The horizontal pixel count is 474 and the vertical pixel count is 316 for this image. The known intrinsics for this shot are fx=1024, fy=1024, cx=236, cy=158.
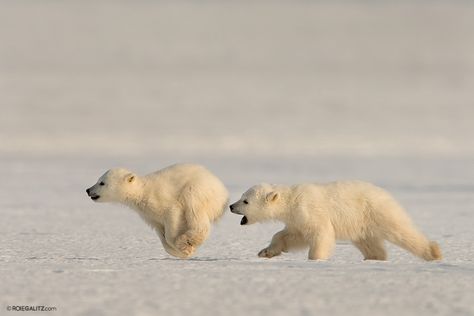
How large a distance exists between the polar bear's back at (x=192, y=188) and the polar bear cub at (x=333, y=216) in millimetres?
161

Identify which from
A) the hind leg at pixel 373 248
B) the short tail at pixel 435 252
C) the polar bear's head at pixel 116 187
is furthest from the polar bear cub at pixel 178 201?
the short tail at pixel 435 252

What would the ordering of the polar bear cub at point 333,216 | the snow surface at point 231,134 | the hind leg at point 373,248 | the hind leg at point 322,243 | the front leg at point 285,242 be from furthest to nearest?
the hind leg at point 373,248
the front leg at point 285,242
the polar bear cub at point 333,216
the hind leg at point 322,243
the snow surface at point 231,134

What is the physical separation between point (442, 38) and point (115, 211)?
37812 millimetres

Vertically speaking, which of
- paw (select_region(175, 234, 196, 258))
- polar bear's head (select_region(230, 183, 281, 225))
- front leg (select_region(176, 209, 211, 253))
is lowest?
paw (select_region(175, 234, 196, 258))

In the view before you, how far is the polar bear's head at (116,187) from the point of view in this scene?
21.7ft

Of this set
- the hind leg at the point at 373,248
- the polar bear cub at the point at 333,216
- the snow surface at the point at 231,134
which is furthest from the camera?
the hind leg at the point at 373,248

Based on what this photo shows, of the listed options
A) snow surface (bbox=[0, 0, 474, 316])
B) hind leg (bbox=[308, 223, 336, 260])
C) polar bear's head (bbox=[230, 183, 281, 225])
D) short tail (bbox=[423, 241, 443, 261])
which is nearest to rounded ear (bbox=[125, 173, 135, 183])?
snow surface (bbox=[0, 0, 474, 316])

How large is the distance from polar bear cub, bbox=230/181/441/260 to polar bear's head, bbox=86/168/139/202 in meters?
0.68

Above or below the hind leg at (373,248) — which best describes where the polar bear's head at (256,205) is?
above

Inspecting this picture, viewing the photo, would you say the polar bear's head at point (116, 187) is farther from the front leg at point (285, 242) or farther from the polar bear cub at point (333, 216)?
the front leg at point (285, 242)

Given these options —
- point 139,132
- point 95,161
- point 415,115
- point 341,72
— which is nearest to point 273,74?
point 341,72

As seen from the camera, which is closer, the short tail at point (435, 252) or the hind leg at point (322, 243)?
the hind leg at point (322, 243)

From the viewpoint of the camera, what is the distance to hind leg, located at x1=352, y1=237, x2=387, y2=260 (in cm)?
658

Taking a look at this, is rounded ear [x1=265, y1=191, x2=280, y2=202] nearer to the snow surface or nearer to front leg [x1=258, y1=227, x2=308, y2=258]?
front leg [x1=258, y1=227, x2=308, y2=258]
